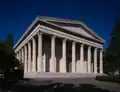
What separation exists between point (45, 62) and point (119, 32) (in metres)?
43.8

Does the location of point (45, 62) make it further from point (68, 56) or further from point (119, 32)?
point (119, 32)

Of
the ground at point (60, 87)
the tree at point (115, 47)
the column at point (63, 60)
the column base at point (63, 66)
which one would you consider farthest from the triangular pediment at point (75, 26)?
the tree at point (115, 47)

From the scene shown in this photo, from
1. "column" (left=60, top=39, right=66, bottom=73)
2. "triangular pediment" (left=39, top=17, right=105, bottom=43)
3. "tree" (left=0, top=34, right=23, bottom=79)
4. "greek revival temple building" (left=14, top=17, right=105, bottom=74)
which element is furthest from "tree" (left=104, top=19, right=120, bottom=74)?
"column" (left=60, top=39, right=66, bottom=73)

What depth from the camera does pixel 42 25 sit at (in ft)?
176

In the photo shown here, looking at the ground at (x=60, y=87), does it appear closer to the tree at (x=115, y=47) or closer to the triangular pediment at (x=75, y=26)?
the tree at (x=115, y=47)

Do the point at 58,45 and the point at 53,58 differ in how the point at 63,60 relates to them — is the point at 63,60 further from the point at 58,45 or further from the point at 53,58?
the point at 58,45

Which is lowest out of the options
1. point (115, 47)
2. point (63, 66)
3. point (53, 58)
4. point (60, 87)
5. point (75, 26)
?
point (60, 87)

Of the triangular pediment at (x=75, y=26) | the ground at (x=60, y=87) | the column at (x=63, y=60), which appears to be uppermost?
the triangular pediment at (x=75, y=26)

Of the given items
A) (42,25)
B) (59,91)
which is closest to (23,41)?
(42,25)

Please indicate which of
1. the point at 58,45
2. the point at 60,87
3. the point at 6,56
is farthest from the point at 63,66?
the point at 60,87

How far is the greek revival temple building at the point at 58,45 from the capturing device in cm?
5428

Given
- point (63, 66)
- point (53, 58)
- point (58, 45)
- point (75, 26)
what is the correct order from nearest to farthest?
point (53, 58) → point (63, 66) → point (58, 45) → point (75, 26)

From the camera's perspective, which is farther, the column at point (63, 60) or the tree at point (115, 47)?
the column at point (63, 60)

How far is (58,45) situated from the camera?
6325 cm
